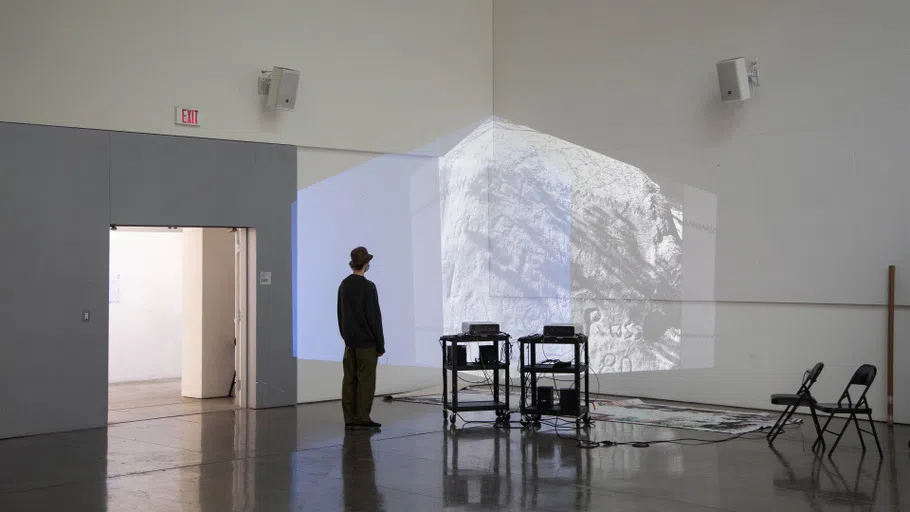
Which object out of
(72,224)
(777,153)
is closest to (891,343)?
(777,153)

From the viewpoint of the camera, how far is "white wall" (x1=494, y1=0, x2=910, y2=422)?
8.84 metres

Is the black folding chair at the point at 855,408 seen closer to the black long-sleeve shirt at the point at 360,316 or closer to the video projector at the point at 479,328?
the video projector at the point at 479,328

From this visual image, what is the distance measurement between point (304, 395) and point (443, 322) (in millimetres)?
2184

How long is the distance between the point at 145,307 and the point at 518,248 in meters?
5.16

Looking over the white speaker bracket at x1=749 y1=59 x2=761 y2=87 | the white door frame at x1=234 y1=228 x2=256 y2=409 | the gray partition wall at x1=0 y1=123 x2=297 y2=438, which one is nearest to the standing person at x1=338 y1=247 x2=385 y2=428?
the white door frame at x1=234 y1=228 x2=256 y2=409

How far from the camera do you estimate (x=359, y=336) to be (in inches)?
324

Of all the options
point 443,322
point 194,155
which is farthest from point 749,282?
point 194,155

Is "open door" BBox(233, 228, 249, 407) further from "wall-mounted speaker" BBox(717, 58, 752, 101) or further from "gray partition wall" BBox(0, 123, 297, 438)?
"wall-mounted speaker" BBox(717, 58, 752, 101)

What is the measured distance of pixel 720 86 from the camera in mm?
9688

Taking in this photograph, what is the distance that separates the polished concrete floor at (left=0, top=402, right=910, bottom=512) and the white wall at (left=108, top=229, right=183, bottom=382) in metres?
4.43

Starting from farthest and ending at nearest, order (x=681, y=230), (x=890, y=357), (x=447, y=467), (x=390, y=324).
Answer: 1. (x=390, y=324)
2. (x=681, y=230)
3. (x=890, y=357)
4. (x=447, y=467)

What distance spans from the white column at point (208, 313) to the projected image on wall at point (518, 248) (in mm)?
1363

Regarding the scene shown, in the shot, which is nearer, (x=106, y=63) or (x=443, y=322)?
(x=106, y=63)

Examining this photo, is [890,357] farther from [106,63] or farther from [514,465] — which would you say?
[106,63]
